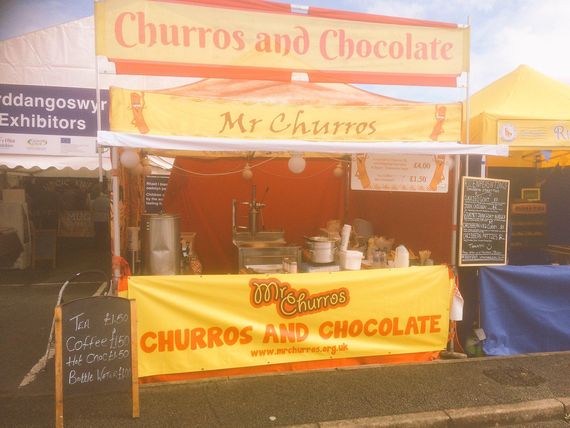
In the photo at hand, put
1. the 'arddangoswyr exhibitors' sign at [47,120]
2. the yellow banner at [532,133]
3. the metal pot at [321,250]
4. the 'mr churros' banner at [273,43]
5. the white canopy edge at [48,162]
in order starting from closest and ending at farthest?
the 'mr churros' banner at [273,43], the metal pot at [321,250], the yellow banner at [532,133], the white canopy edge at [48,162], the 'arddangoswyr exhibitors' sign at [47,120]

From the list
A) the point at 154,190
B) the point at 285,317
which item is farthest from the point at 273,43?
the point at 154,190

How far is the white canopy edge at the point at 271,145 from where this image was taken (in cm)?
420

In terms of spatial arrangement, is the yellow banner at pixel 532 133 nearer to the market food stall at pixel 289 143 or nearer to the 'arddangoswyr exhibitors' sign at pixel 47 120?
the market food stall at pixel 289 143

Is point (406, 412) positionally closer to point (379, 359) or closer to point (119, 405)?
point (379, 359)

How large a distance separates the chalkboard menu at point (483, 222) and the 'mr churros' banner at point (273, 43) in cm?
151

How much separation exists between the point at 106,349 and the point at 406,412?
2.69 meters

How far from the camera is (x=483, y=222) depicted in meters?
5.39

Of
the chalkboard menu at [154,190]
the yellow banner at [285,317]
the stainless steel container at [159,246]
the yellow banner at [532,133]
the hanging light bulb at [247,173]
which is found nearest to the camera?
the yellow banner at [285,317]

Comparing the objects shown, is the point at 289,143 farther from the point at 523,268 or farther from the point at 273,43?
the point at 523,268

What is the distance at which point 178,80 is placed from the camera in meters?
12.3

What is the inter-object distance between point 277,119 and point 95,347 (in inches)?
119

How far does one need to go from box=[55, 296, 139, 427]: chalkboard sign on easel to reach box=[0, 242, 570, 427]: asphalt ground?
16 centimetres

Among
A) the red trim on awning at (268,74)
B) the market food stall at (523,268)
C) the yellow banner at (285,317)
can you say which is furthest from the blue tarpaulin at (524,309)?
the red trim on awning at (268,74)

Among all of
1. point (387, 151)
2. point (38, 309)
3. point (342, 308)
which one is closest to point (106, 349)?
point (342, 308)
